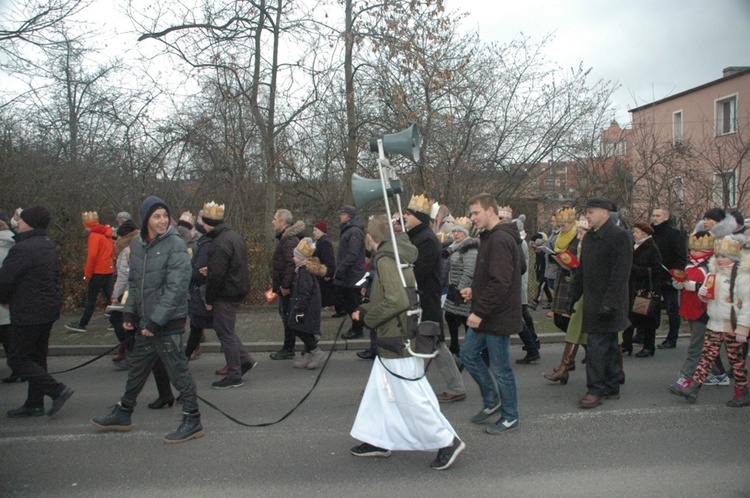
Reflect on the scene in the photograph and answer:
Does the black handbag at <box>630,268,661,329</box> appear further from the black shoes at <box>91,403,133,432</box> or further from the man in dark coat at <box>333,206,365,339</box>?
the black shoes at <box>91,403,133,432</box>

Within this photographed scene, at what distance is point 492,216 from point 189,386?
110 inches

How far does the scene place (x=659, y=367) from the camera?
7250mm

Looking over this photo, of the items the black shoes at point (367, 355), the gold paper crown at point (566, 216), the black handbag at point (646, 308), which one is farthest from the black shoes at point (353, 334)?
the black handbag at point (646, 308)

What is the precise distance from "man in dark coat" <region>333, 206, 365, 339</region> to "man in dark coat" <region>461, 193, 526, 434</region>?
343cm

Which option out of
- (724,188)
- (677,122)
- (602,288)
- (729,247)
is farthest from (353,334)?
(677,122)

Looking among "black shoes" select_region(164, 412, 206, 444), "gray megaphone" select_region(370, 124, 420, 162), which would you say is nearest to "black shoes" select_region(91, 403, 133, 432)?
"black shoes" select_region(164, 412, 206, 444)

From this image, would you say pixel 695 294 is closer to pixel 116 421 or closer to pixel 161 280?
pixel 161 280

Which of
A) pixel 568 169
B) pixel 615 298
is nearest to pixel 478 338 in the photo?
pixel 615 298

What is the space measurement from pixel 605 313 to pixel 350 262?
12.6ft

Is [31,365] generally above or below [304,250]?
below

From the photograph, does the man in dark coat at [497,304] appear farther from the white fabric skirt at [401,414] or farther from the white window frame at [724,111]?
the white window frame at [724,111]

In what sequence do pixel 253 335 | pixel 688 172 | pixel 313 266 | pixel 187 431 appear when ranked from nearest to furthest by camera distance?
pixel 187 431, pixel 313 266, pixel 253 335, pixel 688 172

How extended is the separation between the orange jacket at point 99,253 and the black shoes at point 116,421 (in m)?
4.40

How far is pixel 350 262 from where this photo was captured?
849cm
